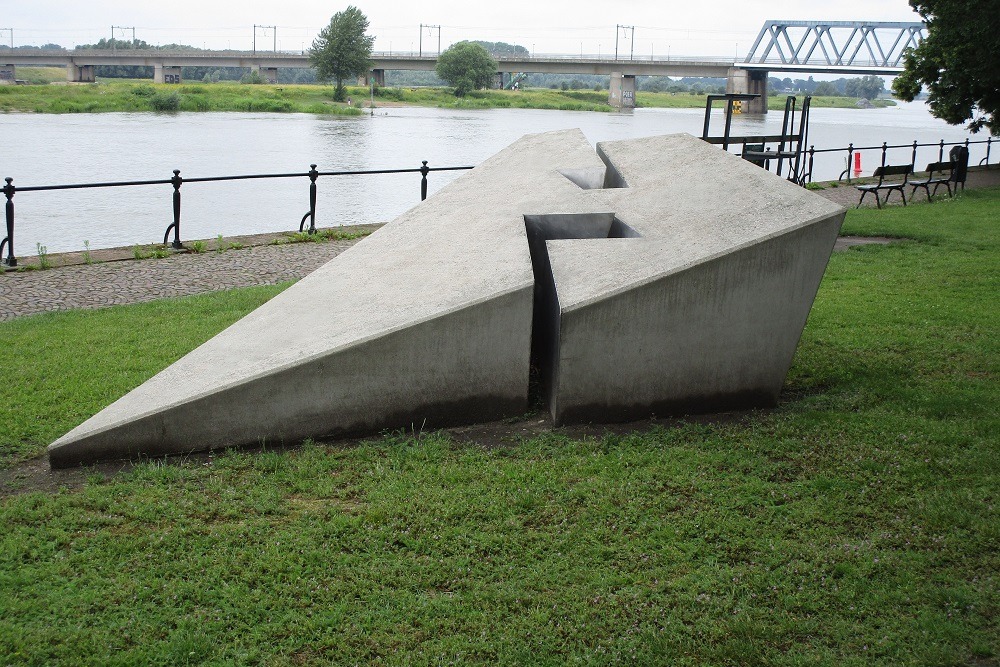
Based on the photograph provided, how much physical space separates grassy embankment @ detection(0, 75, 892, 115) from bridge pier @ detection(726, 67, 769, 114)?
921 cm

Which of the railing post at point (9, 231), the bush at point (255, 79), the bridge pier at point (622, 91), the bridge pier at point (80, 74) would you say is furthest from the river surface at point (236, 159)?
the bridge pier at point (80, 74)

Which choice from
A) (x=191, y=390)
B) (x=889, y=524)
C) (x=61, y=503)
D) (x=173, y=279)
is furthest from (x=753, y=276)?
(x=173, y=279)

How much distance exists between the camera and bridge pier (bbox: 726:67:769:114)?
5100 centimetres

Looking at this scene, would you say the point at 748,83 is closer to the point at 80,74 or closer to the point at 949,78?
the point at 949,78

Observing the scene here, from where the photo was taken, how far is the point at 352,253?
234 inches

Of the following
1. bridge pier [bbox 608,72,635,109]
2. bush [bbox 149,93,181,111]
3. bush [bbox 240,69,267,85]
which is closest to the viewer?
bush [bbox 149,93,181,111]

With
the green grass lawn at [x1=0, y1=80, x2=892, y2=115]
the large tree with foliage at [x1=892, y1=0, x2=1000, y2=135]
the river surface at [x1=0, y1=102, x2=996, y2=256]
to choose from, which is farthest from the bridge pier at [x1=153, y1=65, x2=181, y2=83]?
the large tree with foliage at [x1=892, y1=0, x2=1000, y2=135]

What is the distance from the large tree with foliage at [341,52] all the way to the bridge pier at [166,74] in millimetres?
12109

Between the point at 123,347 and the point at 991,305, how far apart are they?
6.69m

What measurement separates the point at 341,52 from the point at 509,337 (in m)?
60.2

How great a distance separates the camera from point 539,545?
3553 millimetres

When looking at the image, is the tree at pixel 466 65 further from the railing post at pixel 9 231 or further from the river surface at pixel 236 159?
the railing post at pixel 9 231

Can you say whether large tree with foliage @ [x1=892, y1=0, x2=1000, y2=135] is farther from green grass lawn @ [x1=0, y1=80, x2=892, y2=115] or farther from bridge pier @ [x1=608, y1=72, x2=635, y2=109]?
bridge pier @ [x1=608, y1=72, x2=635, y2=109]

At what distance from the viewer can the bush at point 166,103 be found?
169ft
